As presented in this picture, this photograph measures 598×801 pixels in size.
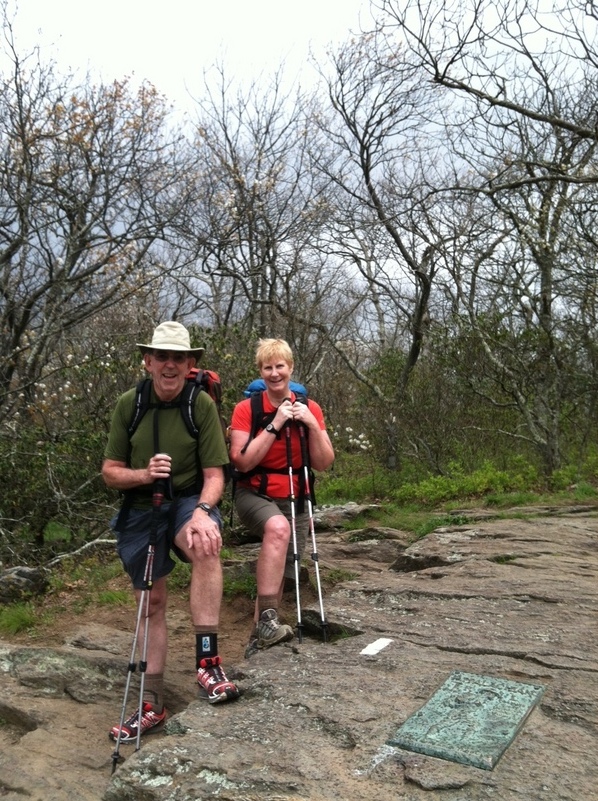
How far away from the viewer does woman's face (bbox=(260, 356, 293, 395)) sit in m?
4.55

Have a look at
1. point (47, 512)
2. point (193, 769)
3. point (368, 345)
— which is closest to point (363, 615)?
point (193, 769)

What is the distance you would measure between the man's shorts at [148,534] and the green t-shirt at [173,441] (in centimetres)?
9

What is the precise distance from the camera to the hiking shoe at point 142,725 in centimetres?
356

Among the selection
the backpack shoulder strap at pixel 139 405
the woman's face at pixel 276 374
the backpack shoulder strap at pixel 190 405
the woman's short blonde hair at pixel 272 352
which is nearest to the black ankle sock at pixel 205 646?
the backpack shoulder strap at pixel 190 405

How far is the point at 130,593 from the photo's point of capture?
622cm

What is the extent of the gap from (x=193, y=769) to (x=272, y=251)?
46.0 ft

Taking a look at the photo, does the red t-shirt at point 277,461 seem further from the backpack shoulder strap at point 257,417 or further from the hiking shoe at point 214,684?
the hiking shoe at point 214,684

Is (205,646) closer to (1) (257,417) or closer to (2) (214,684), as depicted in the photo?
(2) (214,684)

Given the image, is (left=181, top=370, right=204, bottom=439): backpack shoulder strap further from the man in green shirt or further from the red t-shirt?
the red t-shirt

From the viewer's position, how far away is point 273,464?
15.1 ft

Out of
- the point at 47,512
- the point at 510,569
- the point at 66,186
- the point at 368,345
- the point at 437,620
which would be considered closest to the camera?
the point at 437,620

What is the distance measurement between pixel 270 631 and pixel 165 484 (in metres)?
1.08

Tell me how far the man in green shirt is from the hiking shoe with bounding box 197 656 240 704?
7.8 inches

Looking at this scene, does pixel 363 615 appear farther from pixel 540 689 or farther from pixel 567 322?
pixel 567 322
